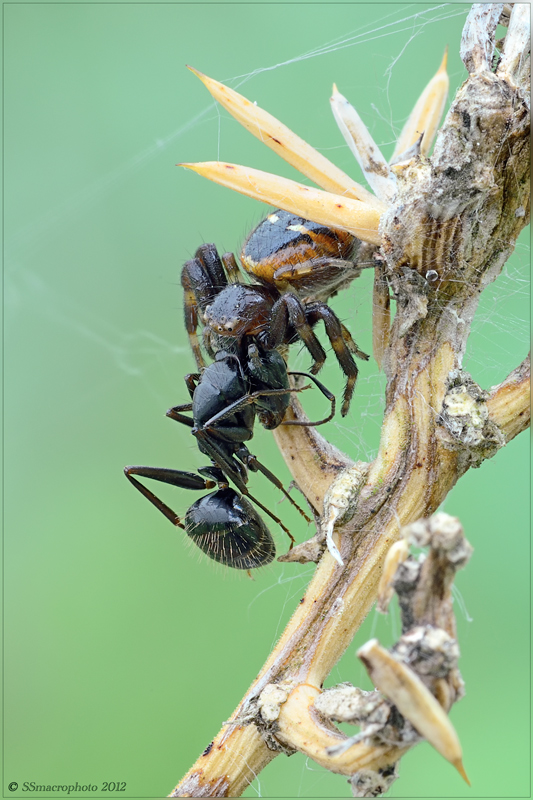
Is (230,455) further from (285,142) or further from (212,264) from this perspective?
(285,142)

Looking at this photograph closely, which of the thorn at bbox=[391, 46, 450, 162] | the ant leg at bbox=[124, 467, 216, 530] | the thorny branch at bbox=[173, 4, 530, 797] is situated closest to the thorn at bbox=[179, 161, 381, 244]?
the thorny branch at bbox=[173, 4, 530, 797]

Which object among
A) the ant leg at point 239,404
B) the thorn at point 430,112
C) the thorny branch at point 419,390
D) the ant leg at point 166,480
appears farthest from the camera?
the ant leg at point 166,480

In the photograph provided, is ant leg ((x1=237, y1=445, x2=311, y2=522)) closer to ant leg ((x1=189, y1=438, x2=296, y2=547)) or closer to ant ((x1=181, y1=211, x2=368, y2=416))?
ant leg ((x1=189, y1=438, x2=296, y2=547))

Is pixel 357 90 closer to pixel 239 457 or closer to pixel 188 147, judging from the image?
pixel 188 147

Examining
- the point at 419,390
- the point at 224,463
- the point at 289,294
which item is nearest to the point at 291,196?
the point at 419,390

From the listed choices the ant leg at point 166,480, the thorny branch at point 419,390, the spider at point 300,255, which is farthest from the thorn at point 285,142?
the ant leg at point 166,480

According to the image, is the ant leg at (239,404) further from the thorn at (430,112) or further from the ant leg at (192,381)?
the thorn at (430,112)
